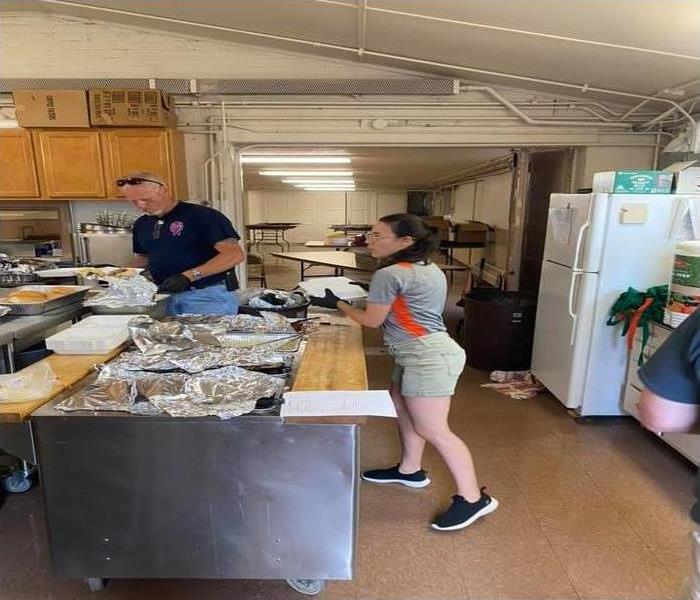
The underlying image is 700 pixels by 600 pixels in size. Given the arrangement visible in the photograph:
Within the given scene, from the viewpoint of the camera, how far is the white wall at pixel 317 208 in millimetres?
14398

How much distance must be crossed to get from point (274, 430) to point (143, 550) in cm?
60

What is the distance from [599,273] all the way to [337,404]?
2.27 metres

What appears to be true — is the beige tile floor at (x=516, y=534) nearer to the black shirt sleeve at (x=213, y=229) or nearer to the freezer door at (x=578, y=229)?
the freezer door at (x=578, y=229)

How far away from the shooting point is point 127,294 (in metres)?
2.21

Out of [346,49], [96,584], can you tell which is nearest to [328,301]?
[96,584]

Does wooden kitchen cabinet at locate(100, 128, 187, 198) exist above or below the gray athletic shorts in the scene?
above

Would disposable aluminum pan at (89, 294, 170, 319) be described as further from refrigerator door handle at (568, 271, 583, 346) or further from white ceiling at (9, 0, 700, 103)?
refrigerator door handle at (568, 271, 583, 346)

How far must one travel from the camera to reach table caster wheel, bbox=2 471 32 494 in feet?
7.34

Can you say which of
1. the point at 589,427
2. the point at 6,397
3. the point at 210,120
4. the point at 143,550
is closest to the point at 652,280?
the point at 589,427

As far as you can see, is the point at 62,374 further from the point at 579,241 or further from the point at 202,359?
the point at 579,241

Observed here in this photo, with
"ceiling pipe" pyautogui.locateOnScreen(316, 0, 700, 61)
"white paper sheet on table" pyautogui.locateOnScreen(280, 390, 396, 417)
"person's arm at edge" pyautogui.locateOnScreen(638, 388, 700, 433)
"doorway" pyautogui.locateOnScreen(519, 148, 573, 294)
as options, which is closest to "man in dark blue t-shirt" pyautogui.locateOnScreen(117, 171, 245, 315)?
"white paper sheet on table" pyautogui.locateOnScreen(280, 390, 396, 417)

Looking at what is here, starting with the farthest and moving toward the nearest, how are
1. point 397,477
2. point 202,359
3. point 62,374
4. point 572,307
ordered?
point 572,307 < point 397,477 < point 202,359 < point 62,374

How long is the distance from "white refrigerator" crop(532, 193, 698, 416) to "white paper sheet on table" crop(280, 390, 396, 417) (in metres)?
2.09

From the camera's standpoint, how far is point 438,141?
415 centimetres
